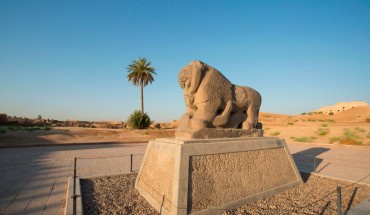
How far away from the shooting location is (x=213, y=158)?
3.73 m

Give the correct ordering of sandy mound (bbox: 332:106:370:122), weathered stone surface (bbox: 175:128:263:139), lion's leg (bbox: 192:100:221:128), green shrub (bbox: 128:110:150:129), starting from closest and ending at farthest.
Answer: weathered stone surface (bbox: 175:128:263:139)
lion's leg (bbox: 192:100:221:128)
green shrub (bbox: 128:110:150:129)
sandy mound (bbox: 332:106:370:122)

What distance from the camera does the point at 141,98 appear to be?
25.7 metres

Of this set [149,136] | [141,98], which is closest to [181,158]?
[149,136]

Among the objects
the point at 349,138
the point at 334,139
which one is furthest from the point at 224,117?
the point at 349,138

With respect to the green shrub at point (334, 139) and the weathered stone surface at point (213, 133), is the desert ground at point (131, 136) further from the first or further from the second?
the weathered stone surface at point (213, 133)

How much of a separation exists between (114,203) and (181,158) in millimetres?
1698

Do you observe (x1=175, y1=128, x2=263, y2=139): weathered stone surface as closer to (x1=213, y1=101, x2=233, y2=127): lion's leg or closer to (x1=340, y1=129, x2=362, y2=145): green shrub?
(x1=213, y1=101, x2=233, y2=127): lion's leg

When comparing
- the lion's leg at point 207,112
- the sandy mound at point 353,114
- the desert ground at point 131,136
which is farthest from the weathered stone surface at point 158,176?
the sandy mound at point 353,114

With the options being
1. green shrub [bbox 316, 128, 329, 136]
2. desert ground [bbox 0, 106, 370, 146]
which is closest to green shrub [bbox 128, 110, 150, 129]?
desert ground [bbox 0, 106, 370, 146]

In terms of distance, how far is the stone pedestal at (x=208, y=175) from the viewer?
331 cm

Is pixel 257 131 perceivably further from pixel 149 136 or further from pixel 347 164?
pixel 149 136

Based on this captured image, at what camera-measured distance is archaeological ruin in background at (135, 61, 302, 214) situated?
11.1 ft

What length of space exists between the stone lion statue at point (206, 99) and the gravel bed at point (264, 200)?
5.51ft

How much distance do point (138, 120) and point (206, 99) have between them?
1860 cm
